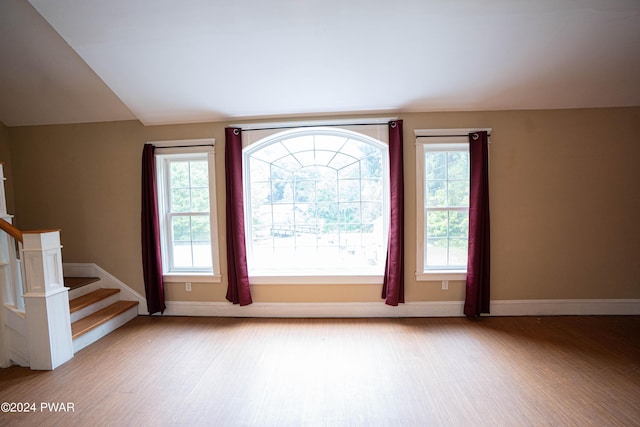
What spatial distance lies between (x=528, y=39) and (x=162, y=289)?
4621mm

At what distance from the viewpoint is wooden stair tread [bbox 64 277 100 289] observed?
3.42 m

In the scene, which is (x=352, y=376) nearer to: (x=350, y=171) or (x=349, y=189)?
(x=349, y=189)

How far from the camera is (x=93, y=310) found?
331 centimetres

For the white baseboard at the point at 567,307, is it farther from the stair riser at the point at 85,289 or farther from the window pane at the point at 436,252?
the stair riser at the point at 85,289

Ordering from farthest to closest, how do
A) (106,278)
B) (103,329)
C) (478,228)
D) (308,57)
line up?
(106,278)
(478,228)
(103,329)
(308,57)

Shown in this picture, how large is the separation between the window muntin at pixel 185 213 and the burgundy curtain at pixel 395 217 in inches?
83.9

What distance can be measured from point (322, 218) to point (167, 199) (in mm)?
1983

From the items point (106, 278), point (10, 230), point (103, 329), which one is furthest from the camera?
point (106, 278)

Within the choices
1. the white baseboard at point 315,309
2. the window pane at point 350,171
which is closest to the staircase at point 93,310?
the white baseboard at point 315,309

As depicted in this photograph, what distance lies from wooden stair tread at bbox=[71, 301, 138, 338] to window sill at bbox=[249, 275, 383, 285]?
154 centimetres

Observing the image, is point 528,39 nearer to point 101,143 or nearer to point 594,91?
point 594,91

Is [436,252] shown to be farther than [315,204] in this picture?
No

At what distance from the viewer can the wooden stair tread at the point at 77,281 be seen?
342 cm

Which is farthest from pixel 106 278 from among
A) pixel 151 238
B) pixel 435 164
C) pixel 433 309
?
pixel 435 164
